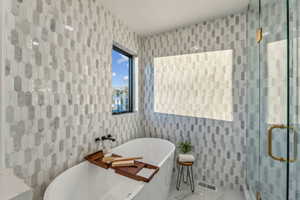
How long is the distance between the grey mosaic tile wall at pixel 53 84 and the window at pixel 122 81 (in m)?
0.34

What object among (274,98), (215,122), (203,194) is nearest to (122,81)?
(215,122)

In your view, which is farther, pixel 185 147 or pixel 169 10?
pixel 185 147

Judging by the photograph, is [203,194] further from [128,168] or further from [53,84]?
[53,84]

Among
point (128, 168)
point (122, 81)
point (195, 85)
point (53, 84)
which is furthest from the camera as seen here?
point (122, 81)

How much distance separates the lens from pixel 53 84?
1311mm

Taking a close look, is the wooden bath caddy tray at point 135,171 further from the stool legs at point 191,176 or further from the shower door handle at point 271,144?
the stool legs at point 191,176

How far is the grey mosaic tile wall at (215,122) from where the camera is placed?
6.91 feet

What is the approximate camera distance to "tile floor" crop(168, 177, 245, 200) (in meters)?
1.96

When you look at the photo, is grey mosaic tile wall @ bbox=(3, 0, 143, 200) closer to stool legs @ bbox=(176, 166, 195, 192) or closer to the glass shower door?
stool legs @ bbox=(176, 166, 195, 192)

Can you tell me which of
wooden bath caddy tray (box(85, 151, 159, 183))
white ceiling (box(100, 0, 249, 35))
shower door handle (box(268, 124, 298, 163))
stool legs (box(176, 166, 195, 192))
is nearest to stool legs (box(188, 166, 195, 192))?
stool legs (box(176, 166, 195, 192))

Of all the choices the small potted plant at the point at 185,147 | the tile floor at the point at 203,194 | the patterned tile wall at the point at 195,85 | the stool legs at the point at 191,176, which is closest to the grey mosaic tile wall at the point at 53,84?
the patterned tile wall at the point at 195,85

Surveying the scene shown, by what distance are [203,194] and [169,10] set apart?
2.79m

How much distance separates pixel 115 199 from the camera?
5.29 ft

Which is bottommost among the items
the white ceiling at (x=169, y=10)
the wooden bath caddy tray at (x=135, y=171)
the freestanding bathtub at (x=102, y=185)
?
the freestanding bathtub at (x=102, y=185)
